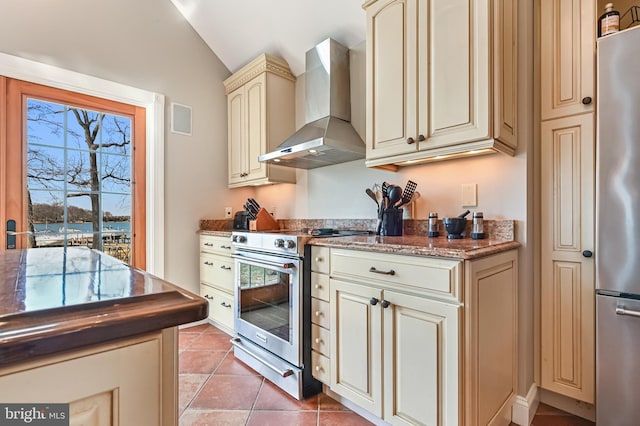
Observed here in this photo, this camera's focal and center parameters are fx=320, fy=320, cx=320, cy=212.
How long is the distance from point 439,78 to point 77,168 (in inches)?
115

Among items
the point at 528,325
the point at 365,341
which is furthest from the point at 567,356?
the point at 365,341

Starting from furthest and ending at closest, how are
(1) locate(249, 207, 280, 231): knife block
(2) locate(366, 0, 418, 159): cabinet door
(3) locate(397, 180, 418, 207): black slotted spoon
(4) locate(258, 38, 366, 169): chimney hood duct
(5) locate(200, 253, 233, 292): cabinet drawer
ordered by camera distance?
(1) locate(249, 207, 280, 231): knife block, (5) locate(200, 253, 233, 292): cabinet drawer, (4) locate(258, 38, 366, 169): chimney hood duct, (3) locate(397, 180, 418, 207): black slotted spoon, (2) locate(366, 0, 418, 159): cabinet door

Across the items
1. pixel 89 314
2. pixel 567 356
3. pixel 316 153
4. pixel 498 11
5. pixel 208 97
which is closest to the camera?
pixel 89 314

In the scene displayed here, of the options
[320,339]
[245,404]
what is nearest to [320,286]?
[320,339]

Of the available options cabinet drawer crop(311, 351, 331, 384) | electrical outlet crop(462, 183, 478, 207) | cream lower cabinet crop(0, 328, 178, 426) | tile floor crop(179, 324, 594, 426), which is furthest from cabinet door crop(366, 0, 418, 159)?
cream lower cabinet crop(0, 328, 178, 426)

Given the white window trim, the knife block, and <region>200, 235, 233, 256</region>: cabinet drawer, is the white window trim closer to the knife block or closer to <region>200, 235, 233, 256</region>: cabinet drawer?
<region>200, 235, 233, 256</region>: cabinet drawer

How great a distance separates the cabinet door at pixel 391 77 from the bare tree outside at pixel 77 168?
236 centimetres

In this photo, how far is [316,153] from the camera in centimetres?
244

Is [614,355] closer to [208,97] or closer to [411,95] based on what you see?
[411,95]

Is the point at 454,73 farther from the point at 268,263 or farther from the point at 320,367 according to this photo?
the point at 320,367

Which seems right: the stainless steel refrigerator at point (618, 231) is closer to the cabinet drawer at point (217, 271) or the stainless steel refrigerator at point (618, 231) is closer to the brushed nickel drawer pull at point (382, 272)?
the brushed nickel drawer pull at point (382, 272)

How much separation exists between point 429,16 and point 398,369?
70.8 inches

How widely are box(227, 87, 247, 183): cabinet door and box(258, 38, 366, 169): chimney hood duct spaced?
28.6 inches

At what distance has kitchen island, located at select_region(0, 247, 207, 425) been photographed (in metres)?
0.41
